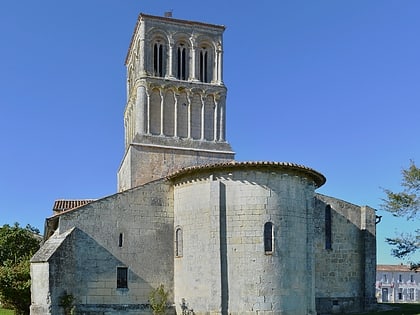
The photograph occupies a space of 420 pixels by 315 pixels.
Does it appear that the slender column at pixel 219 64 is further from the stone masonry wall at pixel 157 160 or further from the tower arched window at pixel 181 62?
the stone masonry wall at pixel 157 160

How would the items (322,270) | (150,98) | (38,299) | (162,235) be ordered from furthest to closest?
(150,98) → (322,270) → (162,235) → (38,299)

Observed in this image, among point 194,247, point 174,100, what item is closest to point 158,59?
point 174,100

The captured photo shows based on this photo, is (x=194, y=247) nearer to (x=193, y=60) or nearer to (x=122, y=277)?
(x=122, y=277)

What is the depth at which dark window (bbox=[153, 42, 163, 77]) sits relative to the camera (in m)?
28.6

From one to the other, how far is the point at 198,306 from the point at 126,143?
13846 millimetres

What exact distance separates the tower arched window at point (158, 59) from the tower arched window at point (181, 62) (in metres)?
0.89

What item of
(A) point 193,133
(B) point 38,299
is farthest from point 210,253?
(A) point 193,133

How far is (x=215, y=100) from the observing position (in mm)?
28859

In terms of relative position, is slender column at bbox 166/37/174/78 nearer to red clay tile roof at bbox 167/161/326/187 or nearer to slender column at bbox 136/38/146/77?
slender column at bbox 136/38/146/77

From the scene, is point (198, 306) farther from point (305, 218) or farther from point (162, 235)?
point (305, 218)

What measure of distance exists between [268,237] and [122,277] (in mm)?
5809

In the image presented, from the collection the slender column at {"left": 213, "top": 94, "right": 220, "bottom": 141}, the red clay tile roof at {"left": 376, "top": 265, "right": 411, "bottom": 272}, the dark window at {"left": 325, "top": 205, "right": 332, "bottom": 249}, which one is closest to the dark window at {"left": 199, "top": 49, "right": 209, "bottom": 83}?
the slender column at {"left": 213, "top": 94, "right": 220, "bottom": 141}

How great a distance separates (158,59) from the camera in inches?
1130

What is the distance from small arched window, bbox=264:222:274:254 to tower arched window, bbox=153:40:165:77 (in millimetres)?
12003
